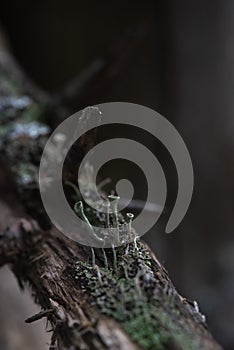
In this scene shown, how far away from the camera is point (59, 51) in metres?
1.60

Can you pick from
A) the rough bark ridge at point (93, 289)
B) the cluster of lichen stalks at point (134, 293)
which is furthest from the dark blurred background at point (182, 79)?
the cluster of lichen stalks at point (134, 293)

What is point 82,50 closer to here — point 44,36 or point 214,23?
point 44,36

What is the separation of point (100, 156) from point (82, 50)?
27.8 inches

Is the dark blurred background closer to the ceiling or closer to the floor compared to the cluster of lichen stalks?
closer to the ceiling

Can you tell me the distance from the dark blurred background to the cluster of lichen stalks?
86 centimetres

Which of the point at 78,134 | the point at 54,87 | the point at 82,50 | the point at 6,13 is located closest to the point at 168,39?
the point at 82,50

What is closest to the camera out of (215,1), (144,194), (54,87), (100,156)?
(100,156)

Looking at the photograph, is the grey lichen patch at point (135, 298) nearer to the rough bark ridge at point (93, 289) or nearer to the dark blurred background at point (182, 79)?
the rough bark ridge at point (93, 289)

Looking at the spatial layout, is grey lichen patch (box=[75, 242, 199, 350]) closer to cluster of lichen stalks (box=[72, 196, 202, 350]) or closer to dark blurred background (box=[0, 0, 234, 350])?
cluster of lichen stalks (box=[72, 196, 202, 350])

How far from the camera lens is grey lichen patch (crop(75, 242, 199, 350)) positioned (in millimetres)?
405

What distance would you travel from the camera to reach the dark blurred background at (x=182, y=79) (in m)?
1.40

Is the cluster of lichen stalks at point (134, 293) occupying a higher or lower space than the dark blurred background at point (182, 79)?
lower

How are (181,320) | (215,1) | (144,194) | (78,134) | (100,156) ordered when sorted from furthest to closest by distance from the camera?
(144,194), (215,1), (100,156), (78,134), (181,320)

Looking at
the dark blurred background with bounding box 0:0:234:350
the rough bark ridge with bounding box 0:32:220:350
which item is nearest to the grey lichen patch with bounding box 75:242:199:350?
the rough bark ridge with bounding box 0:32:220:350
